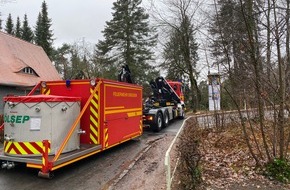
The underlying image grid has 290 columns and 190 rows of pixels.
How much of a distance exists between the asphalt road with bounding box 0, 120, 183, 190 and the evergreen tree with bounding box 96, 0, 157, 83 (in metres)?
28.5

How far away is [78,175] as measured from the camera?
6.80 m

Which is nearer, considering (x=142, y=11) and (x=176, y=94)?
(x=176, y=94)

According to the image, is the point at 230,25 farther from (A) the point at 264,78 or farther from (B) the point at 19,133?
(B) the point at 19,133

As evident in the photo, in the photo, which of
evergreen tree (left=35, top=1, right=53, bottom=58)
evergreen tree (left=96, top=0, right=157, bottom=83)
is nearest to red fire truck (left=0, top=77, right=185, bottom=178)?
evergreen tree (left=96, top=0, right=157, bottom=83)

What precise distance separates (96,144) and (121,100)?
193cm

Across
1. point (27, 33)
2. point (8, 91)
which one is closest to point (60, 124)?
point (8, 91)

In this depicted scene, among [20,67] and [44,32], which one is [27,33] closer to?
[44,32]

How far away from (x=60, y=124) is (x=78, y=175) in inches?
51.4

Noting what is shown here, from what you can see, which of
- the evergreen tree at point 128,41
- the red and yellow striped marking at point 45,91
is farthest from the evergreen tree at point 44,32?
the red and yellow striped marking at point 45,91

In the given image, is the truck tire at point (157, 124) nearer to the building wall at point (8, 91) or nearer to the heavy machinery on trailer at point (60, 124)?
the heavy machinery on trailer at point (60, 124)

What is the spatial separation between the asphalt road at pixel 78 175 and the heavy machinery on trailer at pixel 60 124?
29 cm

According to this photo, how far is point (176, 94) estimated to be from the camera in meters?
19.7

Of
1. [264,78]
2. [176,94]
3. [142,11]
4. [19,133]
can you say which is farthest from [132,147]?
[142,11]

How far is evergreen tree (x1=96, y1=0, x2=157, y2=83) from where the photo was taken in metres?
→ 36.9
